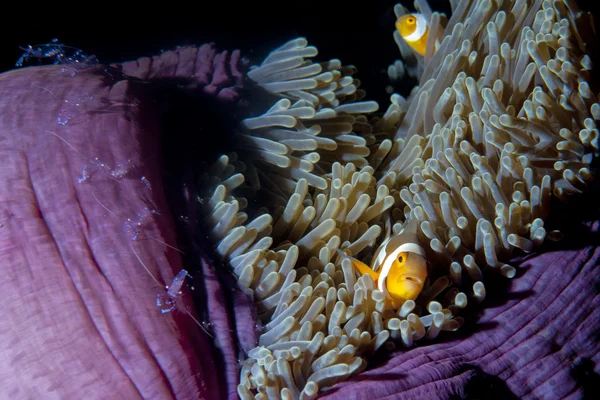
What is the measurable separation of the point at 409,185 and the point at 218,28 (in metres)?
1.65

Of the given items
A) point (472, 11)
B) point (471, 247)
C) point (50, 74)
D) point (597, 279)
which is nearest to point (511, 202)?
→ point (471, 247)

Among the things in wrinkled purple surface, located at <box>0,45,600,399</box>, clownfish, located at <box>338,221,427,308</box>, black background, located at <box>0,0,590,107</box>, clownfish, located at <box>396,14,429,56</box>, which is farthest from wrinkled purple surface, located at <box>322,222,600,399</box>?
black background, located at <box>0,0,590,107</box>

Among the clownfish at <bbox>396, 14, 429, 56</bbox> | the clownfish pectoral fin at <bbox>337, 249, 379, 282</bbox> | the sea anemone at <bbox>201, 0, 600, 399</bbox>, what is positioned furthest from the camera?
the clownfish at <bbox>396, 14, 429, 56</bbox>

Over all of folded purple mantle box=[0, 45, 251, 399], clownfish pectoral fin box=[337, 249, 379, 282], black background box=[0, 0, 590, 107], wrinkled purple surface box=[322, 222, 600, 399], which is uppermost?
black background box=[0, 0, 590, 107]

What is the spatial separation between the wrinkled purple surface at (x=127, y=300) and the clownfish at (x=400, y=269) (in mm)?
162

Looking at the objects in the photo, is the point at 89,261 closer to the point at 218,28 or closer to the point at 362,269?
the point at 362,269

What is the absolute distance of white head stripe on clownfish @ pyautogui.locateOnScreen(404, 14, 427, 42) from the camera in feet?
7.30

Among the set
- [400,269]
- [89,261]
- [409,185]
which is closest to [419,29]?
[409,185]

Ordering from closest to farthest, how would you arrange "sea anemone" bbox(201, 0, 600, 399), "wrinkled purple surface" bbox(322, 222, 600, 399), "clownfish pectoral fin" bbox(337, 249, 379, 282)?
1. "wrinkled purple surface" bbox(322, 222, 600, 399)
2. "sea anemone" bbox(201, 0, 600, 399)
3. "clownfish pectoral fin" bbox(337, 249, 379, 282)

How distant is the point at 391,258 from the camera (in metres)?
1.34

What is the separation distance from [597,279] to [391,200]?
653 millimetres

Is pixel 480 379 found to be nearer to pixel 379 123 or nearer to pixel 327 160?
pixel 327 160

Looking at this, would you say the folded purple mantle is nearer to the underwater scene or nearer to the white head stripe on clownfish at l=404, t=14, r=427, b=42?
the underwater scene

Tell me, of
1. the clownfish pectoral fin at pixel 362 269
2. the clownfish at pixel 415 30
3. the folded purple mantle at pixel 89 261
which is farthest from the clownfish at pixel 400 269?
the clownfish at pixel 415 30
